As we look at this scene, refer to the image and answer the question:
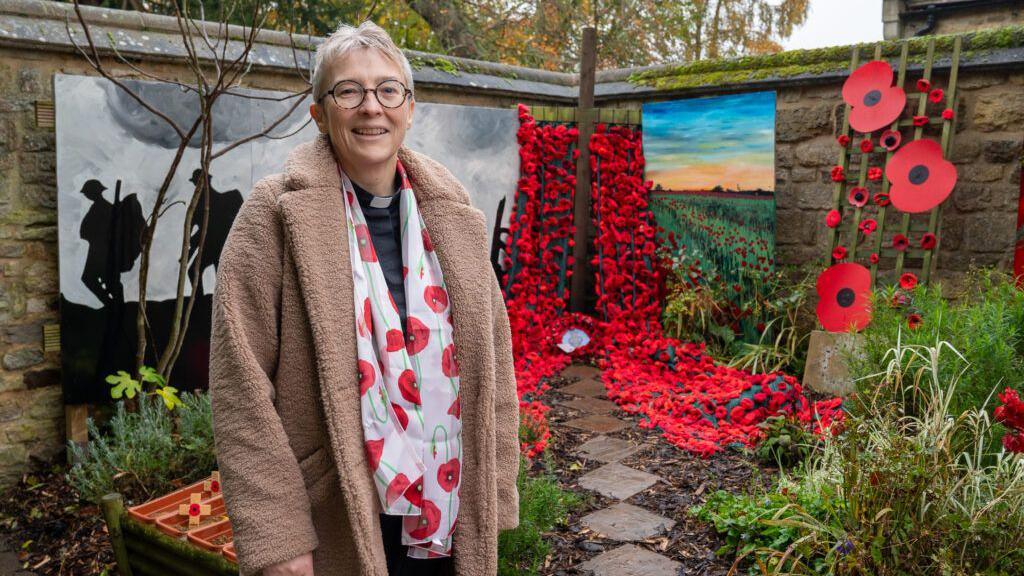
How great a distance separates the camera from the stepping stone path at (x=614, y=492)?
2.95 metres

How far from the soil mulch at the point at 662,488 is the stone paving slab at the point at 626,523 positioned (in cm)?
4

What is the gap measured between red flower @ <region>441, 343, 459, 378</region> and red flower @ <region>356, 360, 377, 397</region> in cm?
17

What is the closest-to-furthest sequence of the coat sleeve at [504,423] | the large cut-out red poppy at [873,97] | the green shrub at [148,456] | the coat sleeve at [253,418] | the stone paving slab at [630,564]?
the coat sleeve at [253,418], the coat sleeve at [504,423], the stone paving slab at [630,564], the green shrub at [148,456], the large cut-out red poppy at [873,97]

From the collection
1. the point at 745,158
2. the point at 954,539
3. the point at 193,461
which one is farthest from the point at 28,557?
the point at 745,158

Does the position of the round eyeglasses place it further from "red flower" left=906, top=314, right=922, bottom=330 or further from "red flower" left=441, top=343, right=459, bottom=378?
"red flower" left=906, top=314, right=922, bottom=330

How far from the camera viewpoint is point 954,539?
2246 mm

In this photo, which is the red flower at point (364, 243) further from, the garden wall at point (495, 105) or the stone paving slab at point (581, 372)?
the stone paving slab at point (581, 372)

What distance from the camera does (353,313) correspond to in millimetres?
1512

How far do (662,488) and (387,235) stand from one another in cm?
256

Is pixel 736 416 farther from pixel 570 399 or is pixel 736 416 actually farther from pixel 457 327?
pixel 457 327

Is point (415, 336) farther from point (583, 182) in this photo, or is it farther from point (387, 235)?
point (583, 182)

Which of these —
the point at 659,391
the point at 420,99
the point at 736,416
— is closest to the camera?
the point at 736,416

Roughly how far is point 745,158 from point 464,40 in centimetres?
591

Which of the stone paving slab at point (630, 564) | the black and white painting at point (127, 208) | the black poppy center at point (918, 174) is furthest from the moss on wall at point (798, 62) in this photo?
the stone paving slab at point (630, 564)
